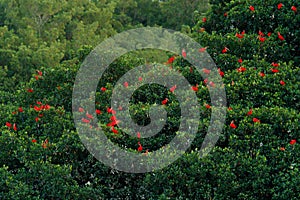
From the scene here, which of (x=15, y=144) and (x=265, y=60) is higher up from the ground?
(x=265, y=60)

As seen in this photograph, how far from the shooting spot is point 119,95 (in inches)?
285

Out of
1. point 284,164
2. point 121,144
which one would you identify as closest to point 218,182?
point 284,164

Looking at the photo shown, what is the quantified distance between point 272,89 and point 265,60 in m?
0.93

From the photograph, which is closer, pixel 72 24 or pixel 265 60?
pixel 265 60

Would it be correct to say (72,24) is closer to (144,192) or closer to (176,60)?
(176,60)

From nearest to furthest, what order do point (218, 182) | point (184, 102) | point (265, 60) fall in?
1. point (218, 182)
2. point (184, 102)
3. point (265, 60)

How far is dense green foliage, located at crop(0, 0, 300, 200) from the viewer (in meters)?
6.05

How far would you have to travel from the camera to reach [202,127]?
256 inches

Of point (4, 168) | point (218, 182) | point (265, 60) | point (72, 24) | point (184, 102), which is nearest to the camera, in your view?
point (218, 182)

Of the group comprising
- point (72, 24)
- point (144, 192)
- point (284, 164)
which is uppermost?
point (284, 164)

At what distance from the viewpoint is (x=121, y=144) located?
6629 mm

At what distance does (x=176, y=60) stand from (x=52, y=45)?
374 inches

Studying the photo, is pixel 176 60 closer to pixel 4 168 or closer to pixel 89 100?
pixel 89 100

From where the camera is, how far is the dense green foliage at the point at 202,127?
6.05 meters
